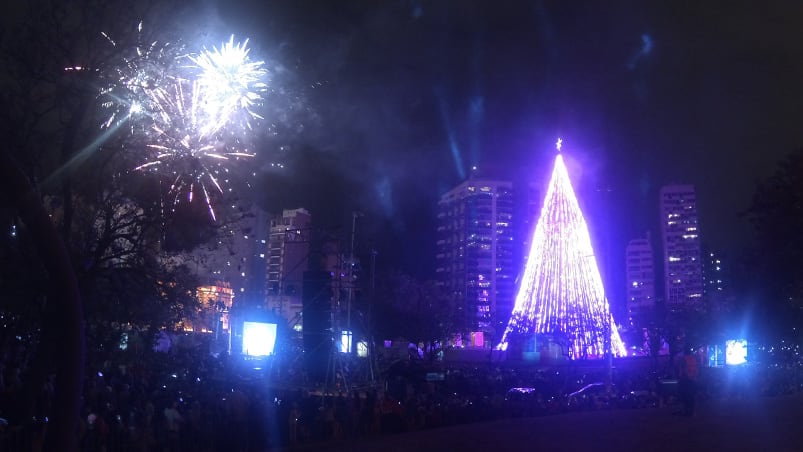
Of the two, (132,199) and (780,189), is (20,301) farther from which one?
(780,189)

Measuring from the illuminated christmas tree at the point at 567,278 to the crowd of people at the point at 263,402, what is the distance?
18231 millimetres

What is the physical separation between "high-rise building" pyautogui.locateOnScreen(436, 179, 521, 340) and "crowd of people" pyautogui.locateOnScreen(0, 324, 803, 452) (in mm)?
80915

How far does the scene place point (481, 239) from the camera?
128000 mm

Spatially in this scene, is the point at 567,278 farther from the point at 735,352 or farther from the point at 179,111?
the point at 179,111

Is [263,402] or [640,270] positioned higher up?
[640,270]

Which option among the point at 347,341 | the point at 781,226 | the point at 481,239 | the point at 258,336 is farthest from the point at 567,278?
the point at 481,239

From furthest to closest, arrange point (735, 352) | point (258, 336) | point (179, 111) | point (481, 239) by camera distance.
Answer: point (481, 239) → point (735, 352) → point (258, 336) → point (179, 111)

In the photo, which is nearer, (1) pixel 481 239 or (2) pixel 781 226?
(2) pixel 781 226

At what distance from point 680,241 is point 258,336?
424 feet

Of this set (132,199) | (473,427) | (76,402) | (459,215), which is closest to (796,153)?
(473,427)

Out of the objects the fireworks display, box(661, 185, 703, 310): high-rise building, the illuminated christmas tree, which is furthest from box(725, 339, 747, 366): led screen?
box(661, 185, 703, 310): high-rise building

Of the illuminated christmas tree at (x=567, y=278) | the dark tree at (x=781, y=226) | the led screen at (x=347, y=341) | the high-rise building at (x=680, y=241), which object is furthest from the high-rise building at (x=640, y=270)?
the dark tree at (x=781, y=226)

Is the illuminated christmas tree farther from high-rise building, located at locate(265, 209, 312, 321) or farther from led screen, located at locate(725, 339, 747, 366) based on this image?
high-rise building, located at locate(265, 209, 312, 321)

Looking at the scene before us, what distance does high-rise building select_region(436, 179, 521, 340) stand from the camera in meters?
116
